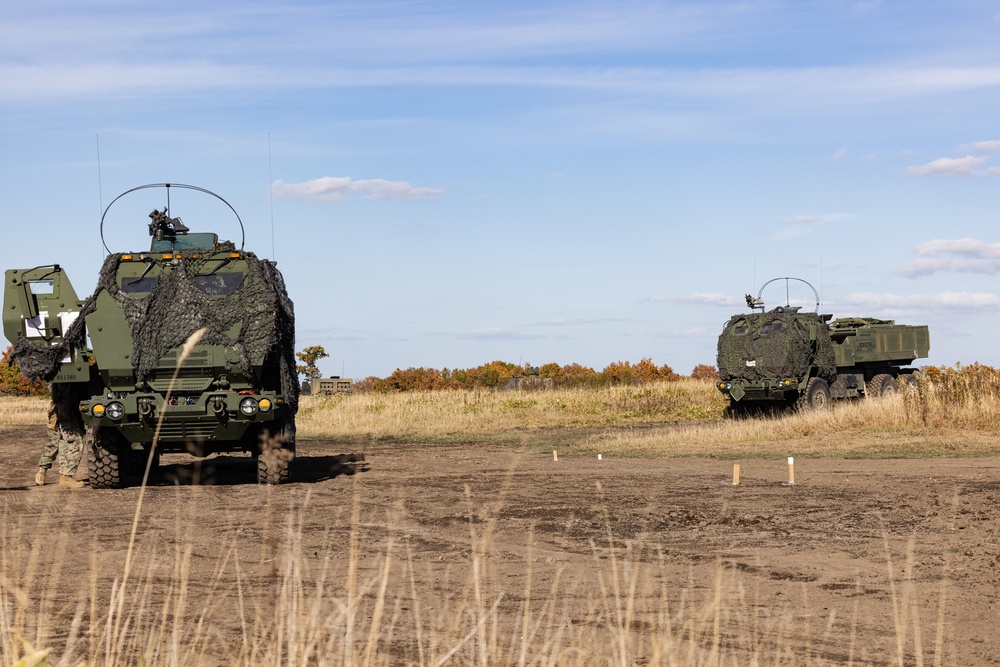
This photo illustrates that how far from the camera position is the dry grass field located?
→ 602 cm

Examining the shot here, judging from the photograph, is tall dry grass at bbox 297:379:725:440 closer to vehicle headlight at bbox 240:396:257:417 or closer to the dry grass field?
the dry grass field

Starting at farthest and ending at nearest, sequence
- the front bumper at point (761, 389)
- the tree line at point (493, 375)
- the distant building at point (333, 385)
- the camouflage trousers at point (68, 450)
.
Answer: the tree line at point (493, 375) → the distant building at point (333, 385) → the front bumper at point (761, 389) → the camouflage trousers at point (68, 450)

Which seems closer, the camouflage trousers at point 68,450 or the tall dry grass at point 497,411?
the camouflage trousers at point 68,450

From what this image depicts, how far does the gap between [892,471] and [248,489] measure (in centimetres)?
929

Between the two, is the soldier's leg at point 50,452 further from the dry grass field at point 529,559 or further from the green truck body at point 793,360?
the green truck body at point 793,360

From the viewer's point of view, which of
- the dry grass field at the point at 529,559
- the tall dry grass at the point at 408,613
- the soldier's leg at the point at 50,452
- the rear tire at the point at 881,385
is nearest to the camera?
the tall dry grass at the point at 408,613

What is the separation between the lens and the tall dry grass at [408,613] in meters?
5.43

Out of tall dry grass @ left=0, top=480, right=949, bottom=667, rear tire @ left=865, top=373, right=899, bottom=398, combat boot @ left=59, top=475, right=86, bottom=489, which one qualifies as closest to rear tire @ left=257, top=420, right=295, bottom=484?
combat boot @ left=59, top=475, right=86, bottom=489

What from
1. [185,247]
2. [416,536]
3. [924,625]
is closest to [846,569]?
[924,625]

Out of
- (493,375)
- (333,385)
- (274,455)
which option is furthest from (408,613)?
(493,375)

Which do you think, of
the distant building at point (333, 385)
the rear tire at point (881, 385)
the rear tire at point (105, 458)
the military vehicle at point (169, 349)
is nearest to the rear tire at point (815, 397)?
the rear tire at point (881, 385)

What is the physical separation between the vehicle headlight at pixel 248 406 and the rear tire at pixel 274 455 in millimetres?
755

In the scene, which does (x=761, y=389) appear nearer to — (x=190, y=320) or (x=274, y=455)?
(x=274, y=455)

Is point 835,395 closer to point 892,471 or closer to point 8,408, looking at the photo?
point 892,471
